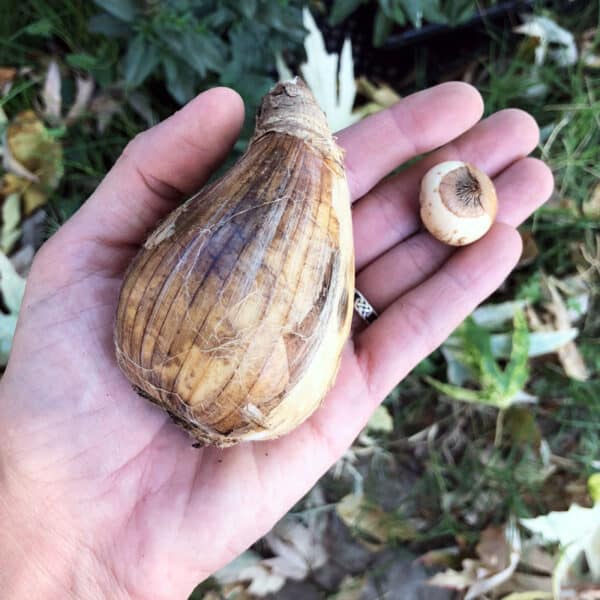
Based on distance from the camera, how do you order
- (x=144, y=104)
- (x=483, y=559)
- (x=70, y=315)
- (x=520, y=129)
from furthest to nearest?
1. (x=144, y=104)
2. (x=483, y=559)
3. (x=520, y=129)
4. (x=70, y=315)

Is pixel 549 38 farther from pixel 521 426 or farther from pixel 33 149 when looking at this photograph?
pixel 33 149

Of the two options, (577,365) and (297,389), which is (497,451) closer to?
(577,365)

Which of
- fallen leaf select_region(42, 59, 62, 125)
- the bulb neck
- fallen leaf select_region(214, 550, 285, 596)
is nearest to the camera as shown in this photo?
the bulb neck

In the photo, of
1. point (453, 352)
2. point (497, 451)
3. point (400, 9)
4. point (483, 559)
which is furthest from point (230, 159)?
point (483, 559)

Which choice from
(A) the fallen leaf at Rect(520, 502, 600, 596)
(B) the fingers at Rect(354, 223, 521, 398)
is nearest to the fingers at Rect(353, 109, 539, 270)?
(B) the fingers at Rect(354, 223, 521, 398)

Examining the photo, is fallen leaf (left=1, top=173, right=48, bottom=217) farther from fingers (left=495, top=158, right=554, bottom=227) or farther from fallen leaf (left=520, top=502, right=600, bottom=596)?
fallen leaf (left=520, top=502, right=600, bottom=596)

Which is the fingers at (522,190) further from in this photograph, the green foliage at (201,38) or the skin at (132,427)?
the green foliage at (201,38)
